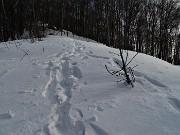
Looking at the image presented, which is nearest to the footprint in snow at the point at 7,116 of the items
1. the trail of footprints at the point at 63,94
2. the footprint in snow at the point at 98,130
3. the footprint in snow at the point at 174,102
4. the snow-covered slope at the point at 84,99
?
the snow-covered slope at the point at 84,99

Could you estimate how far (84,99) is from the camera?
4117 millimetres

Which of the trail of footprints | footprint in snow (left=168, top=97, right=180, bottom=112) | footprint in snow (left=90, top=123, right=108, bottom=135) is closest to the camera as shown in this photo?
footprint in snow (left=90, top=123, right=108, bottom=135)

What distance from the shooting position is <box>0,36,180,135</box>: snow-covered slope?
128 inches

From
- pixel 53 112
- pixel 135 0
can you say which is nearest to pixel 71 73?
pixel 53 112

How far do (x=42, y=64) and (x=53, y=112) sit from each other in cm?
282

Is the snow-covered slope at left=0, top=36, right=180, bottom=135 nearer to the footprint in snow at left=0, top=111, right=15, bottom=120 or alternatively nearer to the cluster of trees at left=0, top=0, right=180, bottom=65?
the footprint in snow at left=0, top=111, right=15, bottom=120

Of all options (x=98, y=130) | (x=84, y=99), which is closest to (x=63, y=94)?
(x=84, y=99)

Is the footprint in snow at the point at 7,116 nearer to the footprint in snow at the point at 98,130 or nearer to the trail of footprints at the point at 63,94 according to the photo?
the trail of footprints at the point at 63,94

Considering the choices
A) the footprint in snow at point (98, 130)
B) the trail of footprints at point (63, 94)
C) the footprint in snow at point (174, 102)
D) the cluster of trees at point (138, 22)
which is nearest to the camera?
the footprint in snow at point (98, 130)

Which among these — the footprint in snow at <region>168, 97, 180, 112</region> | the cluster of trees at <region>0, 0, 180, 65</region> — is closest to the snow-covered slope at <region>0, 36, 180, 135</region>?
the footprint in snow at <region>168, 97, 180, 112</region>

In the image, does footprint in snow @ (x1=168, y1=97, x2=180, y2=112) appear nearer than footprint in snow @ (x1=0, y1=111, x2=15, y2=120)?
No

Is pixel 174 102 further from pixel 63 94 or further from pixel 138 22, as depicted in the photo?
pixel 138 22

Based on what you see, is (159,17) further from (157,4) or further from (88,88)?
(88,88)

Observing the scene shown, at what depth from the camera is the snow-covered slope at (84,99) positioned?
3.24 m
